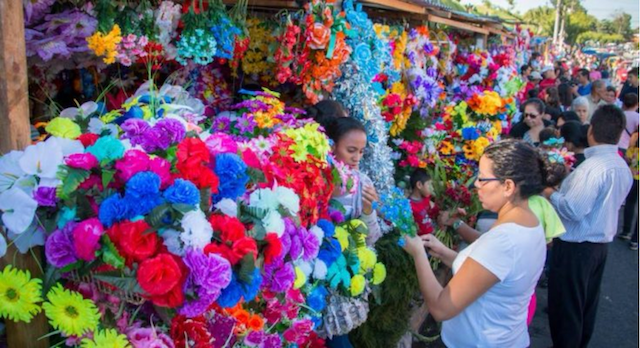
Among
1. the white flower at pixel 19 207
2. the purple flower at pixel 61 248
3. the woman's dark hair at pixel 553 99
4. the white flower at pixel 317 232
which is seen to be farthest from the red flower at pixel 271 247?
the woman's dark hair at pixel 553 99

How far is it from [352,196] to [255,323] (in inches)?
36.7

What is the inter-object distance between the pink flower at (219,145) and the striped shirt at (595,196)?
8.94 ft

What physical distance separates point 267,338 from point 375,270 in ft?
2.53

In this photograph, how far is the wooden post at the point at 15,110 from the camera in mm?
1608

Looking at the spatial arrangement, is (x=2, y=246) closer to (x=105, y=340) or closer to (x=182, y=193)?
(x=105, y=340)

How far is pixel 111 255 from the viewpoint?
1.51 metres

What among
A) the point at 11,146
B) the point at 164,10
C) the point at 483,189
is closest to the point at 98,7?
the point at 164,10

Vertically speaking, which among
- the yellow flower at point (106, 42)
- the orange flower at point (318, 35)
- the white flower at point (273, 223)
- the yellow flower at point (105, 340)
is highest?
the orange flower at point (318, 35)

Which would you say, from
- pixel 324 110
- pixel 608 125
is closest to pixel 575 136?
pixel 608 125

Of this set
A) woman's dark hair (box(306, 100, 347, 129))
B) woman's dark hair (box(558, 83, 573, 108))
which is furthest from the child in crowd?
woman's dark hair (box(558, 83, 573, 108))

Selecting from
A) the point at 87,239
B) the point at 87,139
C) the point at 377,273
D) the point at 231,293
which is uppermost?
the point at 87,139

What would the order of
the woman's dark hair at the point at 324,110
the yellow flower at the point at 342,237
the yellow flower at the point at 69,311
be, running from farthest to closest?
the woman's dark hair at the point at 324,110 < the yellow flower at the point at 342,237 < the yellow flower at the point at 69,311

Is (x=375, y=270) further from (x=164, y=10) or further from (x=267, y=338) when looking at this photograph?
(x=164, y=10)

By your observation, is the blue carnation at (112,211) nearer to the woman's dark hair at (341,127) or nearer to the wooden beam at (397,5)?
the woman's dark hair at (341,127)
